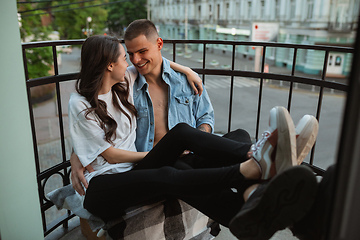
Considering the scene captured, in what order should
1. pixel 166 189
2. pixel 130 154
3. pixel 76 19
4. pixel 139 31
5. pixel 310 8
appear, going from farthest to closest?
pixel 76 19
pixel 310 8
pixel 139 31
pixel 130 154
pixel 166 189

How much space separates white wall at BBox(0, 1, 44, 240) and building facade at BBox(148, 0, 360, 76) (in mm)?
16635

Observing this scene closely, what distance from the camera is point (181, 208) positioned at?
1863 millimetres

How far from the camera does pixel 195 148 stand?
178 cm

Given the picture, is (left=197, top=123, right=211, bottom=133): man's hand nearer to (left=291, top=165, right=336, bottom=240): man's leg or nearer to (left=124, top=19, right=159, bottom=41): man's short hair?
(left=124, top=19, right=159, bottom=41): man's short hair

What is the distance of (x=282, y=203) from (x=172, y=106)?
1.28m

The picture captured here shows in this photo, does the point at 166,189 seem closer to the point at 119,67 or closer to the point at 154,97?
the point at 119,67

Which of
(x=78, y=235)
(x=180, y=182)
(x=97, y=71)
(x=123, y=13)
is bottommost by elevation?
(x=78, y=235)

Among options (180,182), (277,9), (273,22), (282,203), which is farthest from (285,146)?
(277,9)

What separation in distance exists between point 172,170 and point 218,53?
1163 inches

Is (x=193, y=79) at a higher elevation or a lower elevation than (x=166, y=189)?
higher

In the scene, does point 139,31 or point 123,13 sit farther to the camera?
point 123,13

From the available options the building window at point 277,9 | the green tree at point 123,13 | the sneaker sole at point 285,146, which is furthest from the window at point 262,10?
the sneaker sole at point 285,146

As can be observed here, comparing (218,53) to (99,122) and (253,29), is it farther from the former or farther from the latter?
(99,122)

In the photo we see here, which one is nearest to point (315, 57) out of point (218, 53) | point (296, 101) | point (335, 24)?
point (335, 24)
